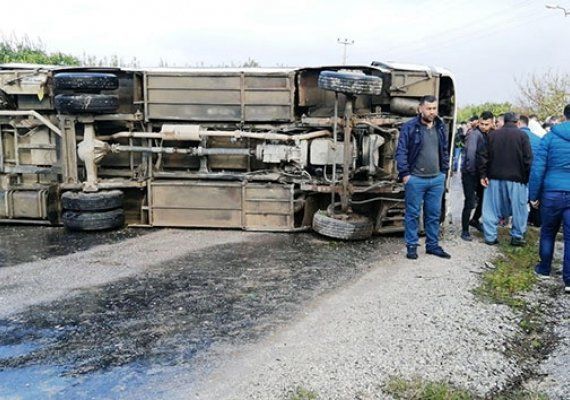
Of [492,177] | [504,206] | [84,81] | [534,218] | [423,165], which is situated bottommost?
[534,218]

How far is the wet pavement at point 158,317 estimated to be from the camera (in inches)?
156

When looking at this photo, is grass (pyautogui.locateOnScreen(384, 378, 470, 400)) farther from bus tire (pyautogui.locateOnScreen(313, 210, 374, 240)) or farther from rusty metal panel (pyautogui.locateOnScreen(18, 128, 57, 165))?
rusty metal panel (pyautogui.locateOnScreen(18, 128, 57, 165))

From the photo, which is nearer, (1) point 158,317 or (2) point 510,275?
(1) point 158,317

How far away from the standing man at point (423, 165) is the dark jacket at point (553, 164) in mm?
1070

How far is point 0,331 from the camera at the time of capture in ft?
15.6

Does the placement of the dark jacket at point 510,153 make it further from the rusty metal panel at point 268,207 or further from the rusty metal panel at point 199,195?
the rusty metal panel at point 199,195

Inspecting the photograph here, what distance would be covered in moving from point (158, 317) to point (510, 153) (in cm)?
517

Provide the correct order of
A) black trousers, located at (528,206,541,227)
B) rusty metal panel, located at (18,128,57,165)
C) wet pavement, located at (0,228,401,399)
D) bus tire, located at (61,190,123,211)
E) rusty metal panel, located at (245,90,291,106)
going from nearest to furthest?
1. wet pavement, located at (0,228,401,399)
2. bus tire, located at (61,190,123,211)
3. rusty metal panel, located at (245,90,291,106)
4. rusty metal panel, located at (18,128,57,165)
5. black trousers, located at (528,206,541,227)

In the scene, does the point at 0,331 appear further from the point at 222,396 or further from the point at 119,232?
the point at 119,232

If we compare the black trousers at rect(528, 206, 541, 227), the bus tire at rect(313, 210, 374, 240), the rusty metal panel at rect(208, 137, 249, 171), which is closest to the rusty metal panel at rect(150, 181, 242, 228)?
the rusty metal panel at rect(208, 137, 249, 171)

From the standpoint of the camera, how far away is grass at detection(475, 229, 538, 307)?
5.75 meters

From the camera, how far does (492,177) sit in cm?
794

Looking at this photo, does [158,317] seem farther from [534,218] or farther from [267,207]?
[534,218]

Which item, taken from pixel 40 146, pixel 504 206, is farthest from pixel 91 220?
pixel 504 206
